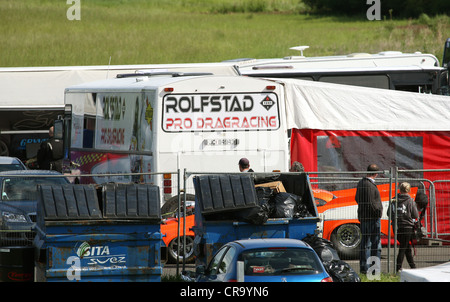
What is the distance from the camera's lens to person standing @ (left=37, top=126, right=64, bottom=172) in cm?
1919

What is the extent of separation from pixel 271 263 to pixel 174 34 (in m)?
47.9

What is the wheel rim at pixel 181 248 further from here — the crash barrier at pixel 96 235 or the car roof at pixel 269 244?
the car roof at pixel 269 244

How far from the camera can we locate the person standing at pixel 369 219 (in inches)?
488

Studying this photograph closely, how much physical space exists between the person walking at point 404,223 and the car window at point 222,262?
163 inches

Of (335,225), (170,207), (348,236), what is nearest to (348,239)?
(348,236)

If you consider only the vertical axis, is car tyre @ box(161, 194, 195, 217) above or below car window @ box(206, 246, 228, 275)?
above

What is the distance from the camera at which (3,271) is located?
1070cm

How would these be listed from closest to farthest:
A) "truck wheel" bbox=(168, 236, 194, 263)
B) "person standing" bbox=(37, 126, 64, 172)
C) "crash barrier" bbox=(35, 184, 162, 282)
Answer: "crash barrier" bbox=(35, 184, 162, 282) → "truck wheel" bbox=(168, 236, 194, 263) → "person standing" bbox=(37, 126, 64, 172)

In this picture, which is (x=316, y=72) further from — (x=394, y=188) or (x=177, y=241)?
(x=177, y=241)

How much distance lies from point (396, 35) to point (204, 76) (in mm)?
41171

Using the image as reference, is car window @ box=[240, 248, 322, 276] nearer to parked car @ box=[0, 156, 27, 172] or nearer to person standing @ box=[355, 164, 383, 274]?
person standing @ box=[355, 164, 383, 274]

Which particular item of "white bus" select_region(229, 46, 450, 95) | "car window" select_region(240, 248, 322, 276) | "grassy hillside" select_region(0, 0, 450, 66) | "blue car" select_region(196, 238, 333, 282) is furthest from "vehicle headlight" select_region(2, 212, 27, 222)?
"grassy hillside" select_region(0, 0, 450, 66)

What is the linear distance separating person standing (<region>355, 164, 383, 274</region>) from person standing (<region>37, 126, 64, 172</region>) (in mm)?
9044
